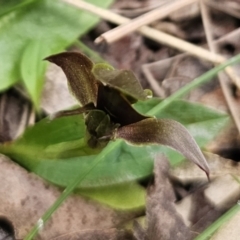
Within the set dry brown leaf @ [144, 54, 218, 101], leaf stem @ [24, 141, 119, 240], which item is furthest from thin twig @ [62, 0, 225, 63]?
leaf stem @ [24, 141, 119, 240]

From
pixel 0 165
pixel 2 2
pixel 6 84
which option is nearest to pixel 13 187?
pixel 0 165

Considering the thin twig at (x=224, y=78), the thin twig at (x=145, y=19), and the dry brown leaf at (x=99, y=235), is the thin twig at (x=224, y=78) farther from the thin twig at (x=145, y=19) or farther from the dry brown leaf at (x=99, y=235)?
the dry brown leaf at (x=99, y=235)

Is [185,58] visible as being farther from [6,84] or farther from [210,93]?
[6,84]

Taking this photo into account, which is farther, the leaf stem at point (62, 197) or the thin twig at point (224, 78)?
the thin twig at point (224, 78)

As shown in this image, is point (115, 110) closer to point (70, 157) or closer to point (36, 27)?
point (70, 157)

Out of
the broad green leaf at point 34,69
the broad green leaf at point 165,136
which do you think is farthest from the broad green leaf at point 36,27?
the broad green leaf at point 165,136

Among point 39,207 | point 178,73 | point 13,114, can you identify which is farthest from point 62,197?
point 178,73

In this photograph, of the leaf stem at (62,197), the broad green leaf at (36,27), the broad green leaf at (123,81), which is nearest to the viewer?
the broad green leaf at (123,81)
